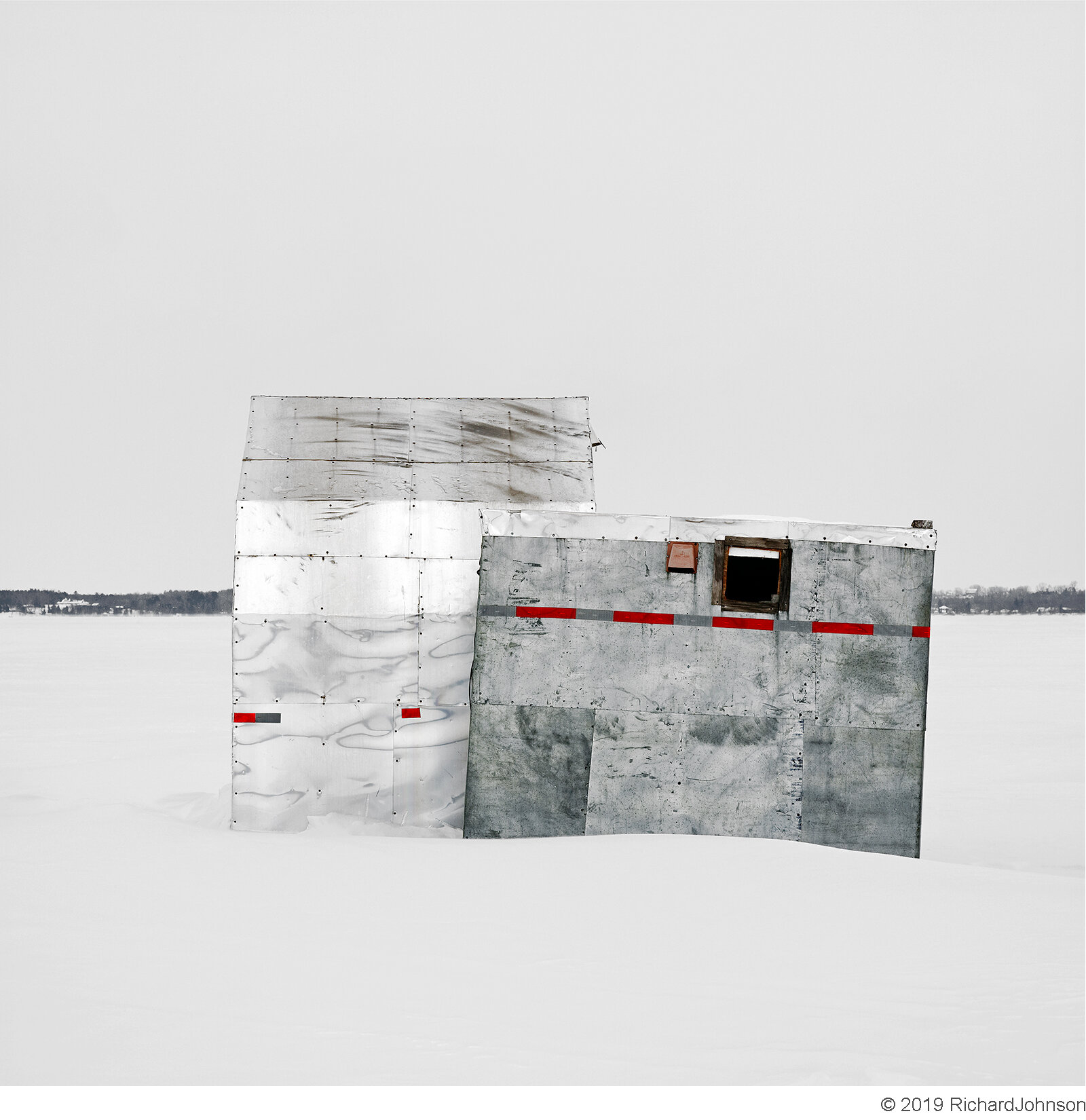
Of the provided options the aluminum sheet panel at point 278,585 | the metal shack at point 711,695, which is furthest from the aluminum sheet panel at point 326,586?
the metal shack at point 711,695

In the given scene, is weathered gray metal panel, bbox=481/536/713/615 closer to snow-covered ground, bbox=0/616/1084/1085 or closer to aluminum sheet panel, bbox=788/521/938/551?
aluminum sheet panel, bbox=788/521/938/551

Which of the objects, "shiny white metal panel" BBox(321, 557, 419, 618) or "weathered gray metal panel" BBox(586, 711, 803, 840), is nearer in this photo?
"weathered gray metal panel" BBox(586, 711, 803, 840)

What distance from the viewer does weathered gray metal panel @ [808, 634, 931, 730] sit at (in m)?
7.71

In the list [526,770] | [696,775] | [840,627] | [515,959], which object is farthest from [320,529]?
[515,959]

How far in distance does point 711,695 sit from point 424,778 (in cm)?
252

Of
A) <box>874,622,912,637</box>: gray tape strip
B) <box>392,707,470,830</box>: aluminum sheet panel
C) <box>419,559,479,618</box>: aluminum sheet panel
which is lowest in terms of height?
<box>392,707,470,830</box>: aluminum sheet panel

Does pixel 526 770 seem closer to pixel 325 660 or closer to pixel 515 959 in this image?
pixel 325 660

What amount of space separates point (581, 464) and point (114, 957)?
221 inches

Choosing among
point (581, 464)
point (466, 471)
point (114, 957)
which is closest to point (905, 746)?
point (581, 464)

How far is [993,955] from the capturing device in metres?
5.04

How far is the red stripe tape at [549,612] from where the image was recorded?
7777 mm

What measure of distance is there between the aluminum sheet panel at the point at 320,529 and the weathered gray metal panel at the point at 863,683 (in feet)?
11.6

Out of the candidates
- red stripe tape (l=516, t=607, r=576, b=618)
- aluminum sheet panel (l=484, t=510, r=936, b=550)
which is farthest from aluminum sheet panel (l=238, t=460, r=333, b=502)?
red stripe tape (l=516, t=607, r=576, b=618)

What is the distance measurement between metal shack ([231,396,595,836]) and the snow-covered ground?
0.58m
